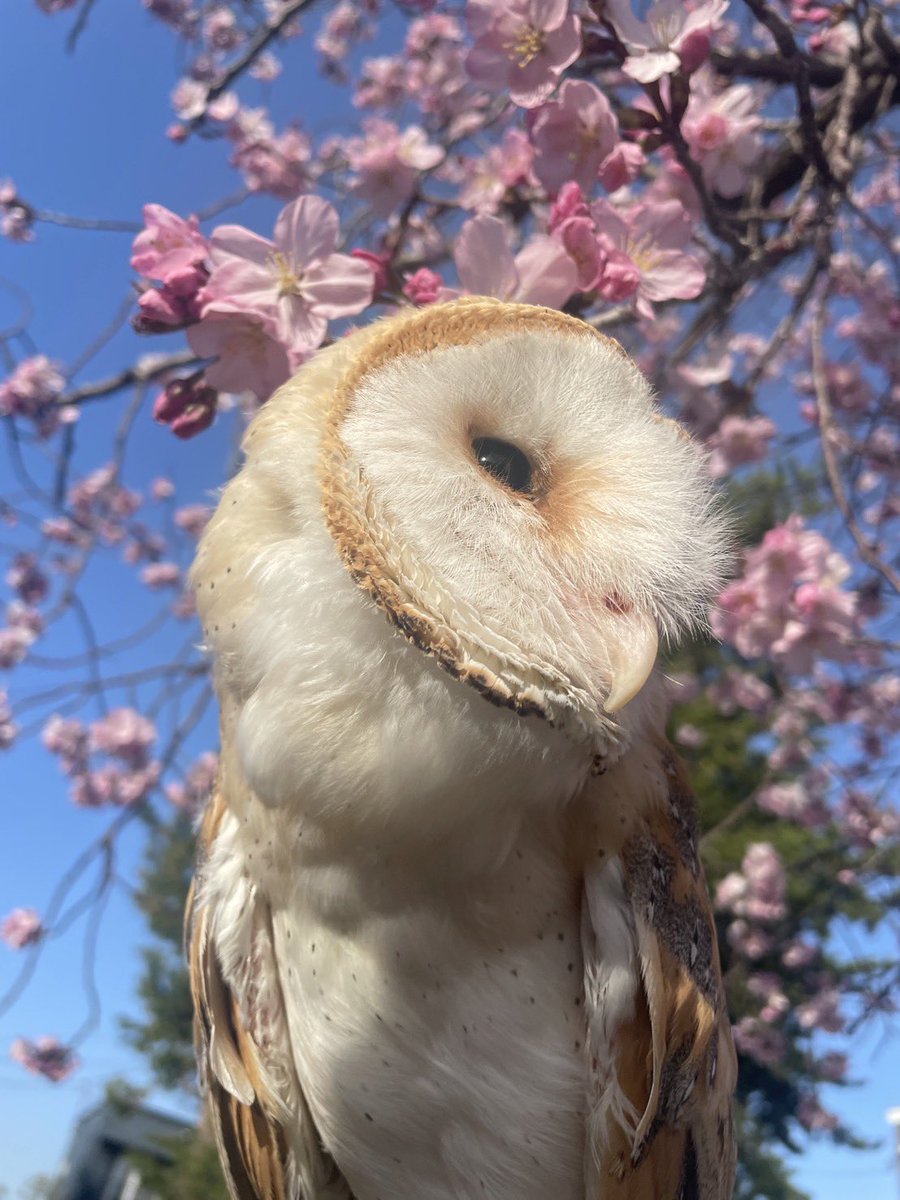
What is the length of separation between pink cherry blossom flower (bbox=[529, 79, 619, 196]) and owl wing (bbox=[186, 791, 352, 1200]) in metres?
0.90

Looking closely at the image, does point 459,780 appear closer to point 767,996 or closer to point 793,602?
point 793,602

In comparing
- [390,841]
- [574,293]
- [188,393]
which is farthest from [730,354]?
[390,841]

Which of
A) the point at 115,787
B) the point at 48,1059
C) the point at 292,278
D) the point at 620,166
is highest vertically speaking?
the point at 620,166

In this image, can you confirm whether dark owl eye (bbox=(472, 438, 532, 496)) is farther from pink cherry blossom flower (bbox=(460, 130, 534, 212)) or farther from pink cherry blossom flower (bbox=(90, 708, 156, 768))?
pink cherry blossom flower (bbox=(90, 708, 156, 768))

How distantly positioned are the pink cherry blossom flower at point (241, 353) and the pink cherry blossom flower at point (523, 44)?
45cm

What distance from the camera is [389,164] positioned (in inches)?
55.4

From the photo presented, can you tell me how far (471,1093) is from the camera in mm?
694

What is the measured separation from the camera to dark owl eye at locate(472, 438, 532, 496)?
610 mm

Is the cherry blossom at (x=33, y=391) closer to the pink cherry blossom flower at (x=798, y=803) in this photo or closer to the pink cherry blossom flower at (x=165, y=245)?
the pink cherry blossom flower at (x=165, y=245)

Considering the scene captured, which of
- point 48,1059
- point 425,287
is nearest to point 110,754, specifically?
point 48,1059

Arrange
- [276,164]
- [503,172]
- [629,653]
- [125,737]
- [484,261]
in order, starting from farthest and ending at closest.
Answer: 1. [125,737]
2. [276,164]
3. [503,172]
4. [484,261]
5. [629,653]

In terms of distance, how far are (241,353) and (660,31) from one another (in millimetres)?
647

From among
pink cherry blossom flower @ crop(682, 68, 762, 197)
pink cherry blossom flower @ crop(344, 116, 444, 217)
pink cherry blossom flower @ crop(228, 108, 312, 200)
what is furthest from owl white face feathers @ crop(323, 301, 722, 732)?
pink cherry blossom flower @ crop(228, 108, 312, 200)

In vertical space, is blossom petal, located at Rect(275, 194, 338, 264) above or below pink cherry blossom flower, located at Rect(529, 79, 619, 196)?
below
